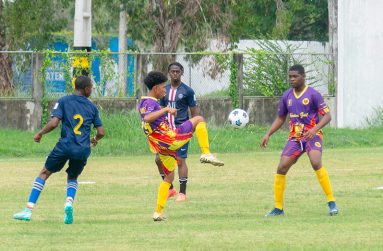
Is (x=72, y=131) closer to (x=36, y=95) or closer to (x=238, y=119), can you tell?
(x=238, y=119)

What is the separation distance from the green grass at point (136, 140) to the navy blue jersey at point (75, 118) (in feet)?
Result: 43.9

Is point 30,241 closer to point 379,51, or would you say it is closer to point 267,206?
point 267,206

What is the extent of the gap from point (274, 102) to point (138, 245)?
22.1 meters

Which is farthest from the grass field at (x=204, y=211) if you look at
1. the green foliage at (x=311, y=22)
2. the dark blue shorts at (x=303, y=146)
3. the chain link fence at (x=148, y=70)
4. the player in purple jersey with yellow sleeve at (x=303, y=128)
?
the green foliage at (x=311, y=22)

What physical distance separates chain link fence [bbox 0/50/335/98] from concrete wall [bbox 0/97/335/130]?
1.27ft

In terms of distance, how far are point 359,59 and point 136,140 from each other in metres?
9.46

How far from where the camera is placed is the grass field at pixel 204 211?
11.9 metres

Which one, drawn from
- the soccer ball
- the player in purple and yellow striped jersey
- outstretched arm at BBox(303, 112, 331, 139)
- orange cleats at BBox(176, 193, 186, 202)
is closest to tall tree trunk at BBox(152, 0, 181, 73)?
the soccer ball

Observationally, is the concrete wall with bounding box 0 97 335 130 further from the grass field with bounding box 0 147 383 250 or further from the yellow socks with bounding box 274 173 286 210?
the yellow socks with bounding box 274 173 286 210

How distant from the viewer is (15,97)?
30516 millimetres

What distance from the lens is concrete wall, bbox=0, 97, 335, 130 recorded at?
3022cm

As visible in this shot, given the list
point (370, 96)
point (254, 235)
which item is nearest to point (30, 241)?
point (254, 235)

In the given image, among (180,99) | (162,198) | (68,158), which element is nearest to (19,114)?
(180,99)

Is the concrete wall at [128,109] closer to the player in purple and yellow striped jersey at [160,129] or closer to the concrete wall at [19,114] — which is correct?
the concrete wall at [19,114]
